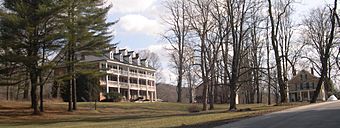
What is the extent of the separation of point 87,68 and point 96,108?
15.7 feet

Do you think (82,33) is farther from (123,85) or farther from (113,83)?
(123,85)

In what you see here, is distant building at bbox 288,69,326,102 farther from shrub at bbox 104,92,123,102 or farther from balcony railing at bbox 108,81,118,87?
shrub at bbox 104,92,123,102

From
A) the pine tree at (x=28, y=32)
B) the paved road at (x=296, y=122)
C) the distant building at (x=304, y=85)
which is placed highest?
the pine tree at (x=28, y=32)

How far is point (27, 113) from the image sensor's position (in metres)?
38.2

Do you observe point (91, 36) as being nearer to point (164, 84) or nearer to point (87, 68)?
point (87, 68)

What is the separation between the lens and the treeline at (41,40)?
119 feet

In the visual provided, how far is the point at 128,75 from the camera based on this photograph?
87250 millimetres

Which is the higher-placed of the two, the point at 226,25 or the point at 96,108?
the point at 226,25

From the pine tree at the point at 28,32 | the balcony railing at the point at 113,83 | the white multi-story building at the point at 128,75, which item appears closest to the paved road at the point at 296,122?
the pine tree at the point at 28,32

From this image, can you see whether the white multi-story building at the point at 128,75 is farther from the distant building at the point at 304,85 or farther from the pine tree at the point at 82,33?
the distant building at the point at 304,85

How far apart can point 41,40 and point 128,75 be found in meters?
50.0

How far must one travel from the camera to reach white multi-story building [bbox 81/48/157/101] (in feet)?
263

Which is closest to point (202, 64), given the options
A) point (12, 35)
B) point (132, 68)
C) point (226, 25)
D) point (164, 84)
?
point (226, 25)

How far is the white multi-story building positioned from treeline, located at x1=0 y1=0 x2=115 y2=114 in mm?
35658
